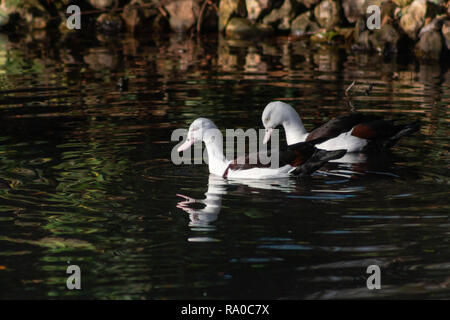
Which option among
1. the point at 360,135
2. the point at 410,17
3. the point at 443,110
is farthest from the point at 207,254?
the point at 410,17

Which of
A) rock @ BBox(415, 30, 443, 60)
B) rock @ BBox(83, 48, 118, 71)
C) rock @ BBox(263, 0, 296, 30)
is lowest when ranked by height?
rock @ BBox(83, 48, 118, 71)

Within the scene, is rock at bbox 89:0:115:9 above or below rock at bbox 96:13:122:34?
above

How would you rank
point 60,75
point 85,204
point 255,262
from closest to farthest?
point 255,262, point 85,204, point 60,75

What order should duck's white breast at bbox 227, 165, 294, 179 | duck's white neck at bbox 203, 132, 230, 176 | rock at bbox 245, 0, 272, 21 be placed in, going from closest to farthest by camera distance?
1. duck's white breast at bbox 227, 165, 294, 179
2. duck's white neck at bbox 203, 132, 230, 176
3. rock at bbox 245, 0, 272, 21

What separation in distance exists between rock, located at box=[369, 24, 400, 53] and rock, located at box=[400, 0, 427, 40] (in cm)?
33

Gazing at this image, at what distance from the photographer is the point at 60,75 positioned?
17.2 metres

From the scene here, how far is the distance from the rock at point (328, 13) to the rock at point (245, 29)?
178cm

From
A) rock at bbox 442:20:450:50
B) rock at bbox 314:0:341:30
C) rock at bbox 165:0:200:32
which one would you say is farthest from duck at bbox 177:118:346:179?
rock at bbox 165:0:200:32

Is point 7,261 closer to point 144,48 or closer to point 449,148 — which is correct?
point 449,148

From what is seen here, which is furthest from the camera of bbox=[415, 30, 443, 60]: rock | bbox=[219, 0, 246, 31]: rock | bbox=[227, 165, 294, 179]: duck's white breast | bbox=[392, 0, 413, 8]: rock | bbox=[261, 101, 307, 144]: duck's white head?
bbox=[219, 0, 246, 31]: rock

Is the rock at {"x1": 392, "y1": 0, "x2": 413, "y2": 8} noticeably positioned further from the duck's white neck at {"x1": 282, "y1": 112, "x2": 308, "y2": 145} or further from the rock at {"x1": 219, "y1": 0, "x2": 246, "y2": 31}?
the duck's white neck at {"x1": 282, "y1": 112, "x2": 308, "y2": 145}

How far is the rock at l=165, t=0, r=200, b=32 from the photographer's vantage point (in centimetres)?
2491

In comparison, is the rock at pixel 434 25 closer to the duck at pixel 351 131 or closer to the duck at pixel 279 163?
the duck at pixel 351 131

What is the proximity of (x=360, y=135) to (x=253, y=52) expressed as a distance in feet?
35.0
